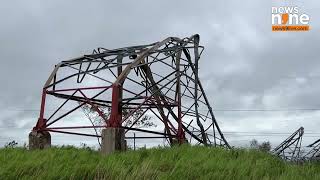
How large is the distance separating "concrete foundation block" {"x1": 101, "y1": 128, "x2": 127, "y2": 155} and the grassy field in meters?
1.16

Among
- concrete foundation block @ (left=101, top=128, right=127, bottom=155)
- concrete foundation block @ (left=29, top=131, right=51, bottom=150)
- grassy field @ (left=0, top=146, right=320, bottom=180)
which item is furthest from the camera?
concrete foundation block @ (left=29, top=131, right=51, bottom=150)

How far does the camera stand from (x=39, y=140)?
1977 centimetres

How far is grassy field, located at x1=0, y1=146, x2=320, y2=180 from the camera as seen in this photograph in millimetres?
11945

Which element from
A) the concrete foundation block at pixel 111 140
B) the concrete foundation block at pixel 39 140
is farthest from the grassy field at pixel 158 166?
the concrete foundation block at pixel 39 140

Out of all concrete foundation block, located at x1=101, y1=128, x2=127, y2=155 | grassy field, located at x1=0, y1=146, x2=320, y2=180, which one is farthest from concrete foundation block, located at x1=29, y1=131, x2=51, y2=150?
grassy field, located at x1=0, y1=146, x2=320, y2=180

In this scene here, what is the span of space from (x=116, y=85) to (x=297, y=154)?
1102 centimetres

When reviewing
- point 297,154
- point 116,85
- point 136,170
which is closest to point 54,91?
point 116,85

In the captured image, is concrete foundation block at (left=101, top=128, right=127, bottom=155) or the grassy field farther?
concrete foundation block at (left=101, top=128, right=127, bottom=155)

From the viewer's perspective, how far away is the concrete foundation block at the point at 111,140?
54.6 ft

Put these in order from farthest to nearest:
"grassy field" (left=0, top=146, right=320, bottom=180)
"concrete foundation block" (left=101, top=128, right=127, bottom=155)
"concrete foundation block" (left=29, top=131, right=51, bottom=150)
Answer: "concrete foundation block" (left=29, top=131, right=51, bottom=150) → "concrete foundation block" (left=101, top=128, right=127, bottom=155) → "grassy field" (left=0, top=146, right=320, bottom=180)

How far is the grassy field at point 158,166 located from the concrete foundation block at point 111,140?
1160mm

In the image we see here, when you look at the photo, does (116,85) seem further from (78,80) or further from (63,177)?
(63,177)

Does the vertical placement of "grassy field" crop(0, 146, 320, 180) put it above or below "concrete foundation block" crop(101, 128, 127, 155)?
below

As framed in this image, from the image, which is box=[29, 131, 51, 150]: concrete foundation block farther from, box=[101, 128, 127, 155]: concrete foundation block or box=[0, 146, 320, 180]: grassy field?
box=[0, 146, 320, 180]: grassy field
